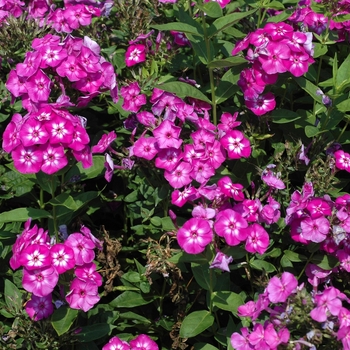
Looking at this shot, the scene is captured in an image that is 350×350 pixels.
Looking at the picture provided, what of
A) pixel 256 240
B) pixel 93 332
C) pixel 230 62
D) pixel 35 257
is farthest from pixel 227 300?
pixel 230 62

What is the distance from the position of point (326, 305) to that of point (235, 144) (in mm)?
1020

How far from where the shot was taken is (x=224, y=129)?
3943 mm

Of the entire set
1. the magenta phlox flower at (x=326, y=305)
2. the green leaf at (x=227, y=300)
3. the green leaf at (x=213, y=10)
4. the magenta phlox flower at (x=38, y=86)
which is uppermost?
the green leaf at (x=213, y=10)

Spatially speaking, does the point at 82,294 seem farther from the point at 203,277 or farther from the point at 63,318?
the point at 203,277

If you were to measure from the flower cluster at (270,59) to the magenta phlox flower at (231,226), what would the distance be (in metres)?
0.78

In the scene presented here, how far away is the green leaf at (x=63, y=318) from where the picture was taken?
11.9 feet

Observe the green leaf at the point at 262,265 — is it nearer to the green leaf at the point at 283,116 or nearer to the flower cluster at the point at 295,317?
the flower cluster at the point at 295,317

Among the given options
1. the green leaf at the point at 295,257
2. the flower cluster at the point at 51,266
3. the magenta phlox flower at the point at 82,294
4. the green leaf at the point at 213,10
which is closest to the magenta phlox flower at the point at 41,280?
the flower cluster at the point at 51,266

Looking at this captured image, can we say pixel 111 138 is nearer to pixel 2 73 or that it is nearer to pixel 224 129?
pixel 224 129

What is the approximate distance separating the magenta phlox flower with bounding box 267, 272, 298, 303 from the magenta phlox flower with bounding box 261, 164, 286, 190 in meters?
0.60

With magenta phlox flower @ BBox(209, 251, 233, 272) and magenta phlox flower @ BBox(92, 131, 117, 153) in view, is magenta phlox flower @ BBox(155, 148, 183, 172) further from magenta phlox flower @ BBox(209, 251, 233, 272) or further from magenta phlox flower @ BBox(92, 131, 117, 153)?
magenta phlox flower @ BBox(209, 251, 233, 272)

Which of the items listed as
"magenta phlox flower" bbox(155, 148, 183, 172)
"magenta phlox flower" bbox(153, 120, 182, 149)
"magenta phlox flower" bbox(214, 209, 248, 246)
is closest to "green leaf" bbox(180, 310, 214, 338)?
"magenta phlox flower" bbox(214, 209, 248, 246)

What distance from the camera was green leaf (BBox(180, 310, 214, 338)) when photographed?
12.1 ft

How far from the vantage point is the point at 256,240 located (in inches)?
140
